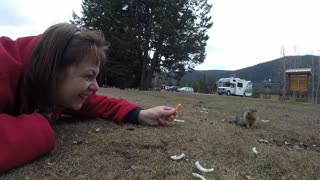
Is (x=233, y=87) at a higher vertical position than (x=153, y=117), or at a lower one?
lower

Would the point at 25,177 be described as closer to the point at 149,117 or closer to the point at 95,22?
the point at 149,117

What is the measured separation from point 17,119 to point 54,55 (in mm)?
357

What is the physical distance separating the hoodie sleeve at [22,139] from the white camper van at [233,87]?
3292cm

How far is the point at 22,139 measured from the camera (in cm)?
162

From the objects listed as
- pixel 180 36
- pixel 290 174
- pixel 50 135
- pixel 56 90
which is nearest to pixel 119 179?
pixel 50 135

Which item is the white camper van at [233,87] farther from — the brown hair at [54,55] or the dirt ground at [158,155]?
the brown hair at [54,55]

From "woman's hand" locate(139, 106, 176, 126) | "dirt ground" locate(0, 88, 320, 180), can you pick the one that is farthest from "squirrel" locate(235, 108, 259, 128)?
"woman's hand" locate(139, 106, 176, 126)

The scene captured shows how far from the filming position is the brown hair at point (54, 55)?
5.74 ft

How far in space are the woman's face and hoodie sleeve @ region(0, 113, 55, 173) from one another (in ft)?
0.60

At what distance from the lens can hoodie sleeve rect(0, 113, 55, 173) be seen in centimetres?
157

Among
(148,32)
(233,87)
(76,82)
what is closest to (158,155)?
(76,82)

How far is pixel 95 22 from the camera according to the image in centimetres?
2005

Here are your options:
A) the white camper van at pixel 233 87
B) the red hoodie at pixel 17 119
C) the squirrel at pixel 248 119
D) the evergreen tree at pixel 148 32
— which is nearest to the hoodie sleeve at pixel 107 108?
the red hoodie at pixel 17 119

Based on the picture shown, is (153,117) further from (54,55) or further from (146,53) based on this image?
(146,53)
